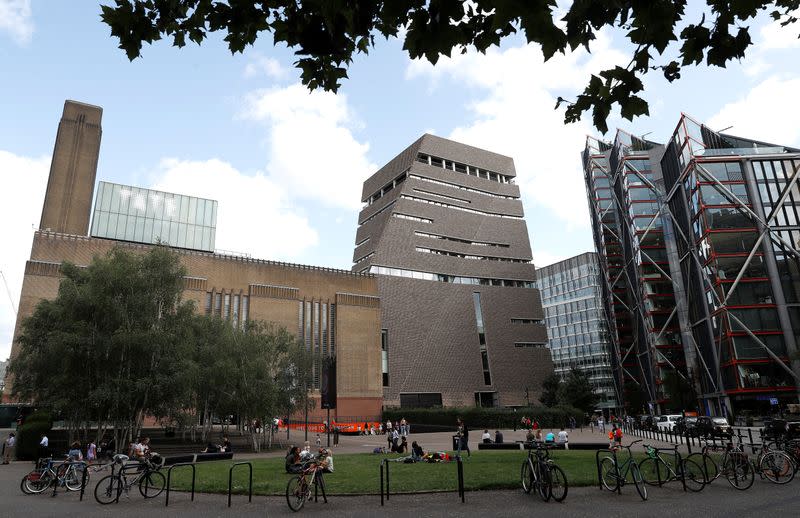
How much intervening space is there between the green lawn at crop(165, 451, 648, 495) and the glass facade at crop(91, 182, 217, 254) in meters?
54.6

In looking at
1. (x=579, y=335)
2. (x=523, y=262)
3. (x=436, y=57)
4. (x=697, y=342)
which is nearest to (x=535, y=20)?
(x=436, y=57)

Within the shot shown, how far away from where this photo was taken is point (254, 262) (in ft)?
204

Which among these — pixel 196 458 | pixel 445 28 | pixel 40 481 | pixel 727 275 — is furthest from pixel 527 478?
pixel 727 275

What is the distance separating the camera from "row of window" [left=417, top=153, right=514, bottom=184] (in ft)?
265

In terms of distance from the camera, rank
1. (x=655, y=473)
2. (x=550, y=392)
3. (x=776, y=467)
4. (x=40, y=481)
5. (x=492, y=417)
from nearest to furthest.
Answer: (x=776, y=467) < (x=655, y=473) < (x=40, y=481) < (x=492, y=417) < (x=550, y=392)

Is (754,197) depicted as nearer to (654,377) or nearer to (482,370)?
(654,377)

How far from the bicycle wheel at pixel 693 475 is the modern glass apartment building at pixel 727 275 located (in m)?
42.3

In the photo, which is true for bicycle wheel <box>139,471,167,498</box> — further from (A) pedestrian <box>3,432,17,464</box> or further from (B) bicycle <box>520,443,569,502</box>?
(A) pedestrian <box>3,432,17,464</box>

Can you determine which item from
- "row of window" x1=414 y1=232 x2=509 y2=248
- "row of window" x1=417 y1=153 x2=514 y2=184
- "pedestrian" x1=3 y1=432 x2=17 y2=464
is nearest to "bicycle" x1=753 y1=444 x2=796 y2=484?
"pedestrian" x1=3 y1=432 x2=17 y2=464

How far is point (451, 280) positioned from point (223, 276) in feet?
102

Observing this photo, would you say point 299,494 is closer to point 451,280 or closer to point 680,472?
point 680,472

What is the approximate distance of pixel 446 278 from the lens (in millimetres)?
74312

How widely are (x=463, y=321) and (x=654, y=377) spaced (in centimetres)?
2558

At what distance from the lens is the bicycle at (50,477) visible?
1381 cm
